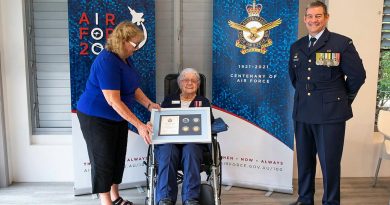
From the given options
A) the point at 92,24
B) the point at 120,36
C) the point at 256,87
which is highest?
the point at 92,24

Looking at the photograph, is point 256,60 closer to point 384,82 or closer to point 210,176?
point 210,176

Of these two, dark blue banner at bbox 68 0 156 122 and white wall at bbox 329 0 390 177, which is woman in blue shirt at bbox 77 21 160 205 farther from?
white wall at bbox 329 0 390 177

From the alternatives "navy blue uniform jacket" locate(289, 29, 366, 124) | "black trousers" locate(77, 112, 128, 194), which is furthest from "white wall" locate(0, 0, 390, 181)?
"black trousers" locate(77, 112, 128, 194)

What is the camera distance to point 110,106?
263 centimetres

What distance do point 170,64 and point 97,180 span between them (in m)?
1.38

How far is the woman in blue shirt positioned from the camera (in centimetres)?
248

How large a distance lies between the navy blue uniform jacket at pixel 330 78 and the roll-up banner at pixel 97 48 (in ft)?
4.41

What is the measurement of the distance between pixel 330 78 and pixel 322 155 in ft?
1.88

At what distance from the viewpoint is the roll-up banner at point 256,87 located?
3236 millimetres

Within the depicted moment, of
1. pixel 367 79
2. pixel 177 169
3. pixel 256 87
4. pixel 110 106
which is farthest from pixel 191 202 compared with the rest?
pixel 367 79

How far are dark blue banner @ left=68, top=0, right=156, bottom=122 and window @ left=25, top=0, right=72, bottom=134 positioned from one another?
49 cm

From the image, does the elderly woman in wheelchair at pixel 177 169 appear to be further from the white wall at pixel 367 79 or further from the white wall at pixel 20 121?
the white wall at pixel 367 79

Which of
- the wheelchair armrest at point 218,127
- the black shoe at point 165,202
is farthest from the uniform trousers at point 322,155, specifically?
the black shoe at point 165,202

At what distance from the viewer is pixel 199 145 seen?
278 centimetres
